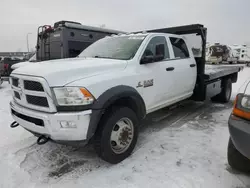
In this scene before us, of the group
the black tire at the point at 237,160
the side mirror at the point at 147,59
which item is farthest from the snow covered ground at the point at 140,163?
the side mirror at the point at 147,59

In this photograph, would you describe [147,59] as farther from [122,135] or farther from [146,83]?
[122,135]

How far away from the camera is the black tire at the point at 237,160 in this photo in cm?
257

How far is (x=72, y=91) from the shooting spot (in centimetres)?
248

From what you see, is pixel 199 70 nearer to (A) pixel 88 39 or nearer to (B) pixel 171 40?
(B) pixel 171 40

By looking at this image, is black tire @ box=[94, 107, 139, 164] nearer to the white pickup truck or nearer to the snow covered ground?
the white pickup truck

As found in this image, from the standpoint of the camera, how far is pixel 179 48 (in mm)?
4613

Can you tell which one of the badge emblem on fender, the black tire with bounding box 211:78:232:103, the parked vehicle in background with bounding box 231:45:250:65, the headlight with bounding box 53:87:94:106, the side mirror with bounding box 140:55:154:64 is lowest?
the black tire with bounding box 211:78:232:103

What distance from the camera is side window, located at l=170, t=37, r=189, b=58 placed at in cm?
443

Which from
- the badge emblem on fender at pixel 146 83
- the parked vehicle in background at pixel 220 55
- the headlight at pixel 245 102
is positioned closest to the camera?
the headlight at pixel 245 102

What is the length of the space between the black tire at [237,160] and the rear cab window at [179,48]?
232 centimetres

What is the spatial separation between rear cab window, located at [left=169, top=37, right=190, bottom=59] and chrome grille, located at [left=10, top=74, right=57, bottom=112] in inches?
113

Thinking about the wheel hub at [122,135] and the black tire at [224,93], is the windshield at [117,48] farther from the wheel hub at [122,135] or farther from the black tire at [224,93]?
the black tire at [224,93]

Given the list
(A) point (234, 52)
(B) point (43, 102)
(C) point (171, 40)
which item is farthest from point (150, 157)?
(A) point (234, 52)

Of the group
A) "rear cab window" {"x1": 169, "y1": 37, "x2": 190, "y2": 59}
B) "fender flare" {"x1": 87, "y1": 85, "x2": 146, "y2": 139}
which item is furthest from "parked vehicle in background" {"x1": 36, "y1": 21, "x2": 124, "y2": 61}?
"fender flare" {"x1": 87, "y1": 85, "x2": 146, "y2": 139}
